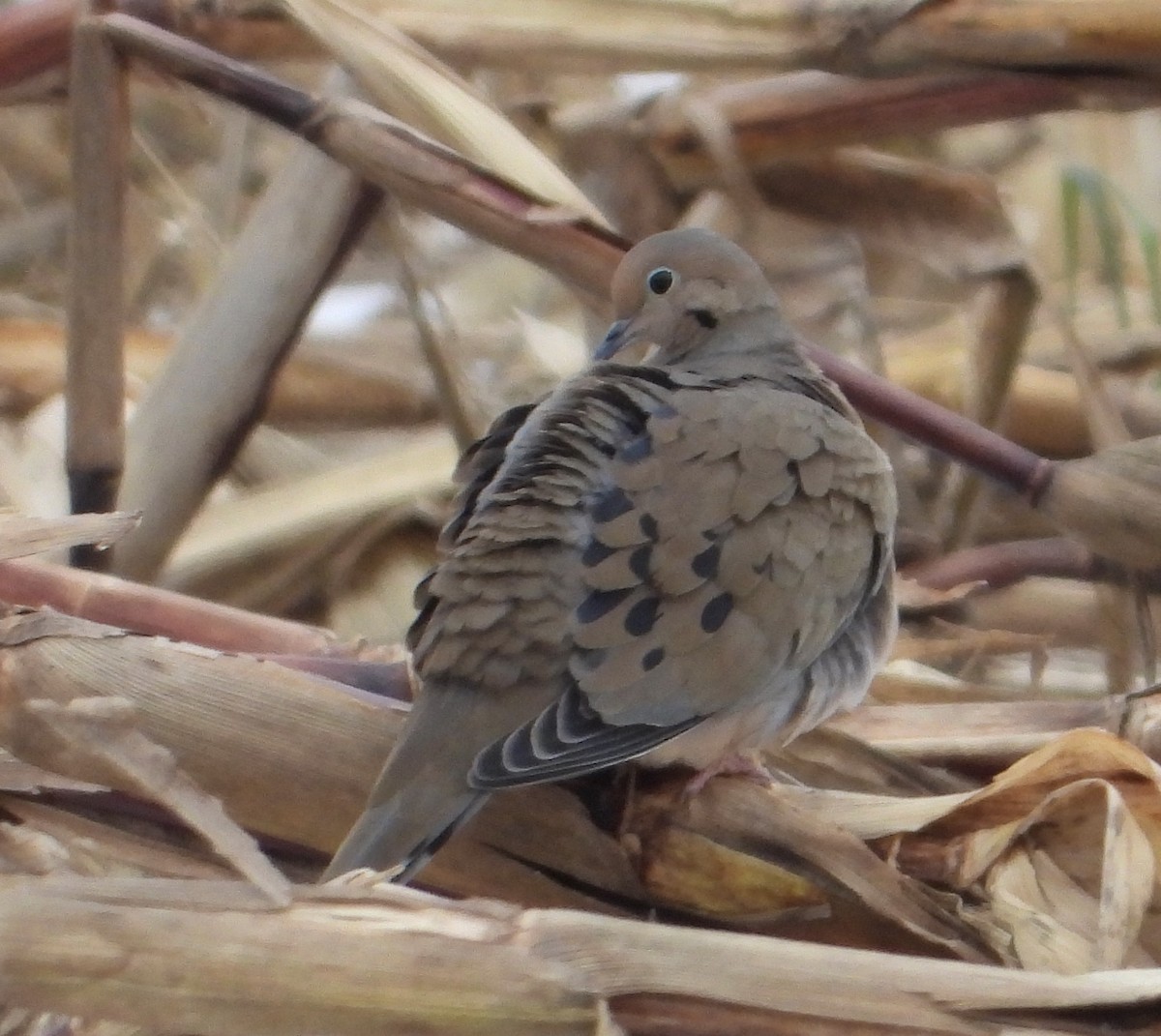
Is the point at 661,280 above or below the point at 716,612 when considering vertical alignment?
above

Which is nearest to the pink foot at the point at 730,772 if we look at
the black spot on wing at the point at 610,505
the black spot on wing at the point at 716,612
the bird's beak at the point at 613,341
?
the black spot on wing at the point at 716,612

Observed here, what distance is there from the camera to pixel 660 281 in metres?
1.79

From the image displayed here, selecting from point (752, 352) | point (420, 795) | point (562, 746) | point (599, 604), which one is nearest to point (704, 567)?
point (599, 604)

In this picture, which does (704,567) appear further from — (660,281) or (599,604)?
(660,281)

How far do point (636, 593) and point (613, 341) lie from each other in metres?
0.52

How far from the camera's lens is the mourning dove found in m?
1.26

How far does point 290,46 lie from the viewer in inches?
76.8

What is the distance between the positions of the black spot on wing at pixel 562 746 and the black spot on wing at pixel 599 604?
60 millimetres

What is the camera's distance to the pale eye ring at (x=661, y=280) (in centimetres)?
176

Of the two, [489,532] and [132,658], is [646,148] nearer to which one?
[489,532]

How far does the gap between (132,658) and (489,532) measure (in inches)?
12.7

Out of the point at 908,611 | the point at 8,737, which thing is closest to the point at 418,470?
the point at 908,611

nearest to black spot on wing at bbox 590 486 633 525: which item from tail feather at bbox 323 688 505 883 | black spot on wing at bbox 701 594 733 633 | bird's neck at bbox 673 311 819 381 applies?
black spot on wing at bbox 701 594 733 633

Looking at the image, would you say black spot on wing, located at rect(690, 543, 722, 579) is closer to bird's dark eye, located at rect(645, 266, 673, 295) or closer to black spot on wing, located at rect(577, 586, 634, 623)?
black spot on wing, located at rect(577, 586, 634, 623)
